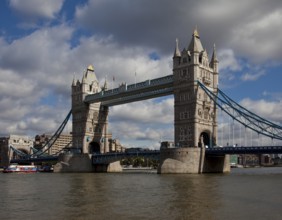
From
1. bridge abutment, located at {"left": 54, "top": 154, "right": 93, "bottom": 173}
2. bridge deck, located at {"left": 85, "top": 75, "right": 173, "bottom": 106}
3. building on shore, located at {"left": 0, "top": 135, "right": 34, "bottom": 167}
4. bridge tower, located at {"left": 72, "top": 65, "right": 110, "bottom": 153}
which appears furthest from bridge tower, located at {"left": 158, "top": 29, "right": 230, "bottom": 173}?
building on shore, located at {"left": 0, "top": 135, "right": 34, "bottom": 167}

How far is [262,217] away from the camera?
25.0m

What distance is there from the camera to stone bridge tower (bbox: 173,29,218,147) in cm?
8856

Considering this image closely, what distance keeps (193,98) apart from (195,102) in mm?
978

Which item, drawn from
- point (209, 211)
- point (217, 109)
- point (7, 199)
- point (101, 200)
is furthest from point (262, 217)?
point (217, 109)

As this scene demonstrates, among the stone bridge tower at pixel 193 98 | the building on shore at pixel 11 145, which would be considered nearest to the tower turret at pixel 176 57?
the stone bridge tower at pixel 193 98

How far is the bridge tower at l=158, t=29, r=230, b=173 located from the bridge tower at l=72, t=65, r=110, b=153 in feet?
110

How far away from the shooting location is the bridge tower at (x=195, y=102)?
3469 inches

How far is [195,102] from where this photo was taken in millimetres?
88062

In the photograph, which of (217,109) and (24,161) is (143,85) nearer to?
(217,109)

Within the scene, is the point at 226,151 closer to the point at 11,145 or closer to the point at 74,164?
the point at 74,164

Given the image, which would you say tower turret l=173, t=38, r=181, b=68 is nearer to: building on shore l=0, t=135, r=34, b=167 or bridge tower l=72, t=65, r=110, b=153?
bridge tower l=72, t=65, r=110, b=153

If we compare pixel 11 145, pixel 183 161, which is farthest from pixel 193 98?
pixel 11 145

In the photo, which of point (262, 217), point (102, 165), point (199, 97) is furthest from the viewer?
point (102, 165)

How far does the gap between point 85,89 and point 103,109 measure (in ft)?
24.8
